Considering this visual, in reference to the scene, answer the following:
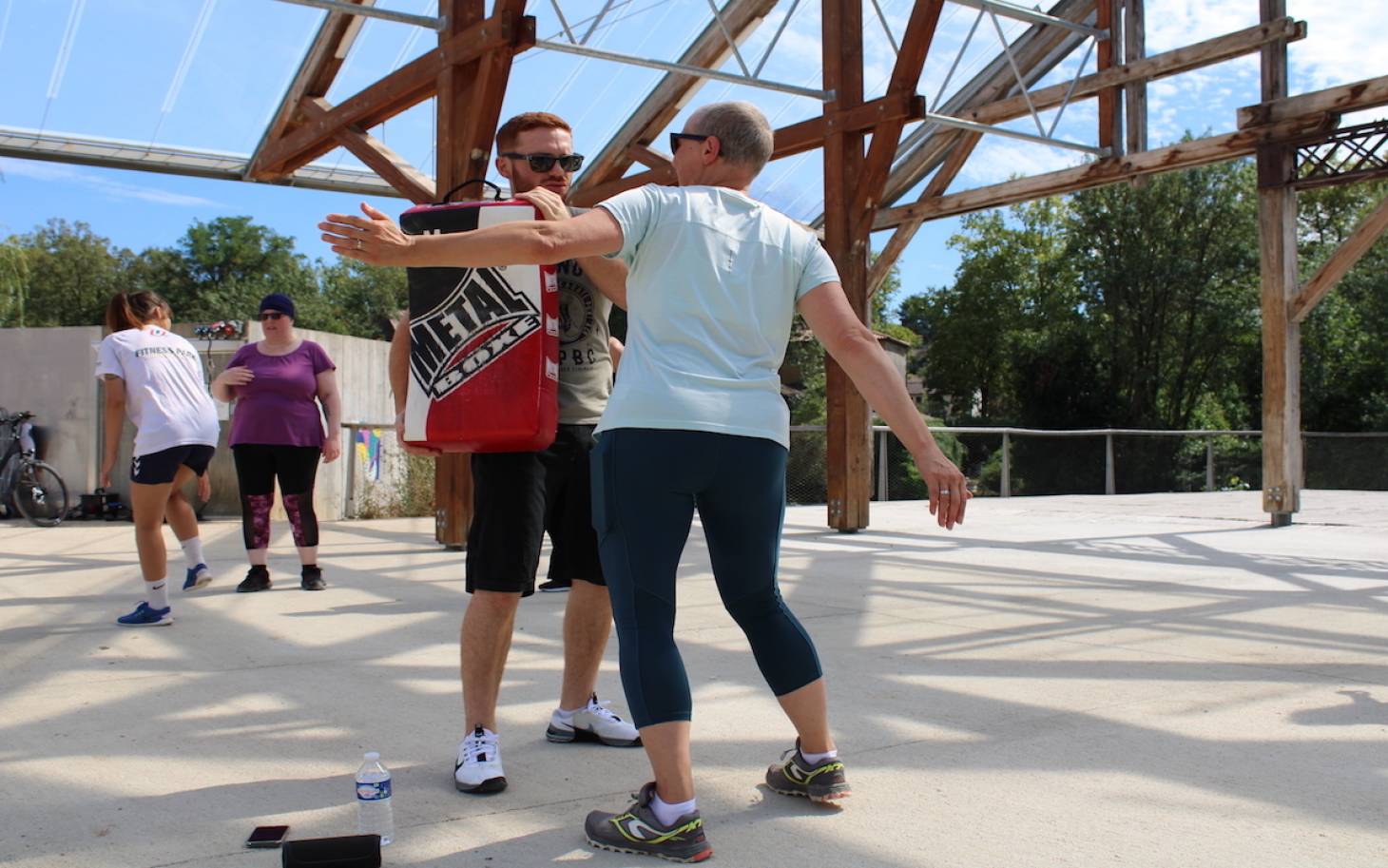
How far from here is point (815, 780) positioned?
260 centimetres

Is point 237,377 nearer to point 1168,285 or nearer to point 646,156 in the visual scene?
point 646,156

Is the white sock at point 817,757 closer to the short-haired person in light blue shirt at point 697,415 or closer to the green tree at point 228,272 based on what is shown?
the short-haired person in light blue shirt at point 697,415

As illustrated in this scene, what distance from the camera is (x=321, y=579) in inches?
250

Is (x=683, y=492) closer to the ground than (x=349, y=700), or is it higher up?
higher up

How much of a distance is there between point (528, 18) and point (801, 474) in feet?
28.4

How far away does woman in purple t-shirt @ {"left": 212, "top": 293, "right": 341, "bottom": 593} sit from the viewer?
20.0 ft

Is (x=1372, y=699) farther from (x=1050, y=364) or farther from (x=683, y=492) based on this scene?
(x=1050, y=364)

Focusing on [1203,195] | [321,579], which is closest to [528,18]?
[321,579]

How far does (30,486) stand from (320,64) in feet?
15.6

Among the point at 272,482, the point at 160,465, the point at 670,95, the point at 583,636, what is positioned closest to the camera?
the point at 583,636

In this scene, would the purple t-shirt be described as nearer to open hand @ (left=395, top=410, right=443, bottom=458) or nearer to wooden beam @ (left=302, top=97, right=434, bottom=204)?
open hand @ (left=395, top=410, right=443, bottom=458)

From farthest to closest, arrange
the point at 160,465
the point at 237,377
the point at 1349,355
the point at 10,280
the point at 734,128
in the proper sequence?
1. the point at 1349,355
2. the point at 10,280
3. the point at 237,377
4. the point at 160,465
5. the point at 734,128

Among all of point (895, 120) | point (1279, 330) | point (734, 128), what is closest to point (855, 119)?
point (895, 120)

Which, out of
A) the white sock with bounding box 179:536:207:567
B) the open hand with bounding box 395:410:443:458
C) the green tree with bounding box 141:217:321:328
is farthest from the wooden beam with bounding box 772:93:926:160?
the green tree with bounding box 141:217:321:328
